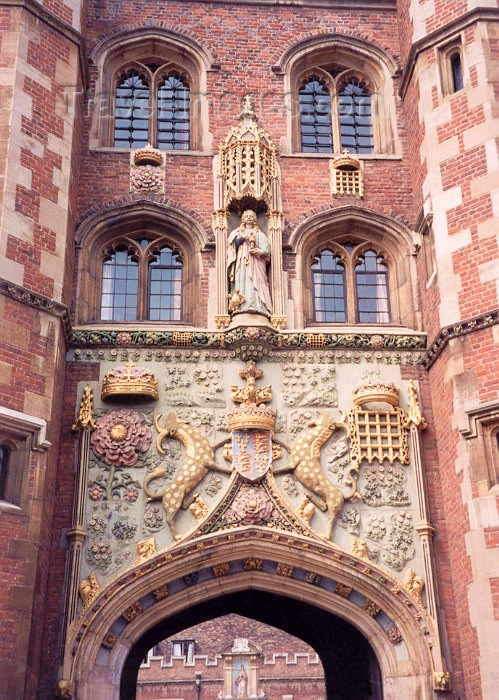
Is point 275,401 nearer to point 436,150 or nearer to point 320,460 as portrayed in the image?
point 320,460

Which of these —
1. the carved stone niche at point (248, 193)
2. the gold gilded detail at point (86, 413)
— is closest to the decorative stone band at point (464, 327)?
the carved stone niche at point (248, 193)

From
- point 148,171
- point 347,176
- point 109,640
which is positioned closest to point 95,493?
point 109,640

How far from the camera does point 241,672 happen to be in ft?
117

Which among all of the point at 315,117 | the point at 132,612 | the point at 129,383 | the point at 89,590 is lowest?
the point at 132,612

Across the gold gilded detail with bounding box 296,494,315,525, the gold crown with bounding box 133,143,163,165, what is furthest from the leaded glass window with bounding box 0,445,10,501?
the gold crown with bounding box 133,143,163,165

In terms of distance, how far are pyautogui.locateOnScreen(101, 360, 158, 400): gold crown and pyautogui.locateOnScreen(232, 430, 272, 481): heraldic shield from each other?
4.75 feet

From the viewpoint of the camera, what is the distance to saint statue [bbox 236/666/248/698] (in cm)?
3531

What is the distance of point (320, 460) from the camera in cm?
1585

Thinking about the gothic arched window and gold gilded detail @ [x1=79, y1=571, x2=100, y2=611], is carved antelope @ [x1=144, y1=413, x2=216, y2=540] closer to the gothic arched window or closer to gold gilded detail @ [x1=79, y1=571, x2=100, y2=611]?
gold gilded detail @ [x1=79, y1=571, x2=100, y2=611]

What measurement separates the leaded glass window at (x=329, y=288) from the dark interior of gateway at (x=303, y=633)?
15.7 ft

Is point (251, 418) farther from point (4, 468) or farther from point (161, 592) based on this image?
point (4, 468)

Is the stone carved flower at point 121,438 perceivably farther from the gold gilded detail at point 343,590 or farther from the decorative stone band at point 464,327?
the decorative stone band at point 464,327

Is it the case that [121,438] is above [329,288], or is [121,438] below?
below

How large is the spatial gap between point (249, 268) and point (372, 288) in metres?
2.41
